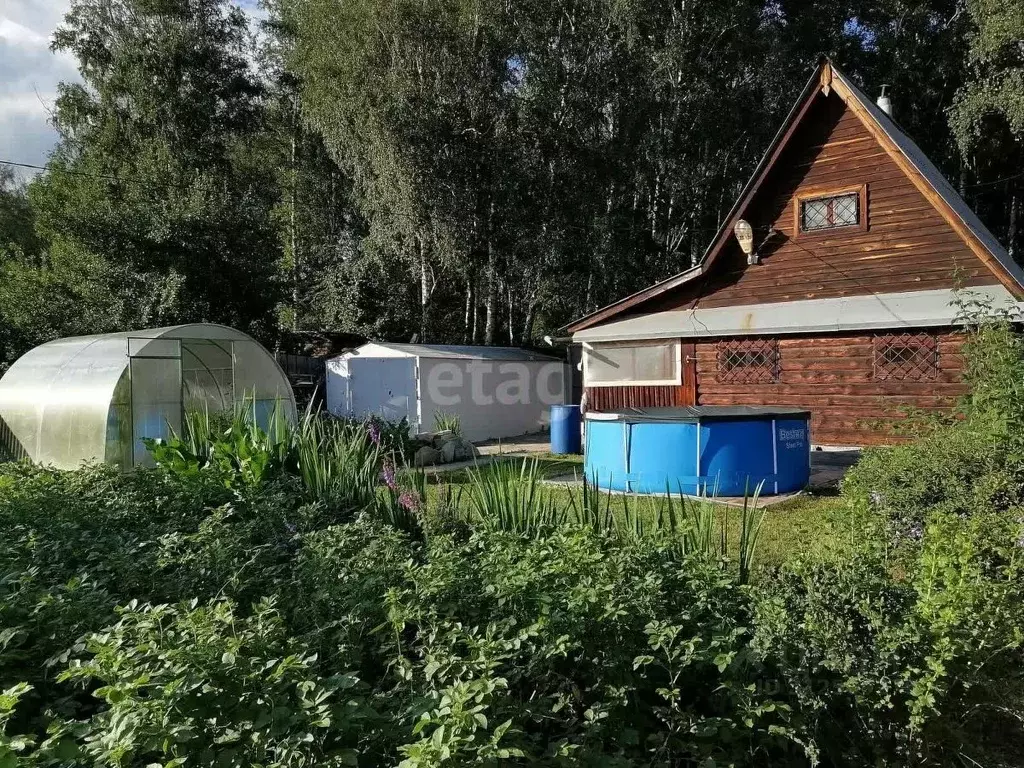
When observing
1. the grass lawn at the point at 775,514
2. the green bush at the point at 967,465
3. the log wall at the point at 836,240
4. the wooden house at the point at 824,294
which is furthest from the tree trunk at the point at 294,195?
the green bush at the point at 967,465

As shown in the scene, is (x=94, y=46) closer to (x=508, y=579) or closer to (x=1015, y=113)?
(x=1015, y=113)

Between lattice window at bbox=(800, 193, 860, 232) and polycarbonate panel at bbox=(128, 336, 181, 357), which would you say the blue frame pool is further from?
polycarbonate panel at bbox=(128, 336, 181, 357)

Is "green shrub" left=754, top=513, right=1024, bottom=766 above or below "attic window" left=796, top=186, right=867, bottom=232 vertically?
below

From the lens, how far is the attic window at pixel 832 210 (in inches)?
514

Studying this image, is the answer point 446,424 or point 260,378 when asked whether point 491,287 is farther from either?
point 260,378

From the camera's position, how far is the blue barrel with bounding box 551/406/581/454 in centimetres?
1323

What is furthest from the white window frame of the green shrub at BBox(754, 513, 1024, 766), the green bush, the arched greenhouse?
the green shrub at BBox(754, 513, 1024, 766)

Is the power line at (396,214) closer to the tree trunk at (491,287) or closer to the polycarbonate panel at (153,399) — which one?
the tree trunk at (491,287)

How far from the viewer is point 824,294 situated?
13227 mm

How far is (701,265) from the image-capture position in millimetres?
14141

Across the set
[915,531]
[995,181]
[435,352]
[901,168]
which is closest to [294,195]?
[435,352]

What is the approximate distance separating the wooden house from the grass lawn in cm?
461

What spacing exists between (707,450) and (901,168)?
765 cm

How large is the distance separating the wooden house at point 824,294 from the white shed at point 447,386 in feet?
9.30
